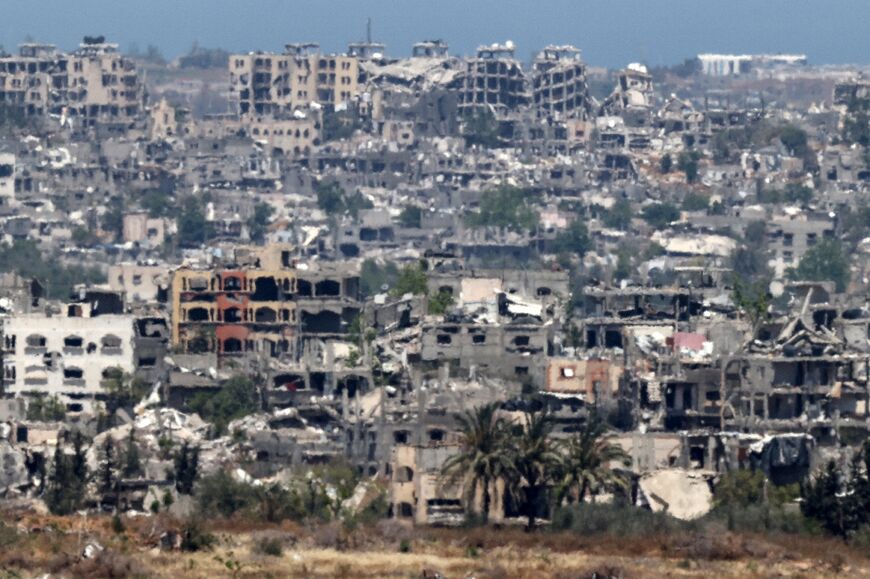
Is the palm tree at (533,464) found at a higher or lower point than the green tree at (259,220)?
lower

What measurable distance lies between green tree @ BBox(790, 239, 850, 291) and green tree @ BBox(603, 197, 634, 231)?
479 inches

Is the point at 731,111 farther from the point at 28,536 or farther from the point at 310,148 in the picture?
the point at 28,536

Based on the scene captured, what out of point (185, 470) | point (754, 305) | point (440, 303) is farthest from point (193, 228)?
point (185, 470)

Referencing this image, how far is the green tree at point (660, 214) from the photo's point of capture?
131m

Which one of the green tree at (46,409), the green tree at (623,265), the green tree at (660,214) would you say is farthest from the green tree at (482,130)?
the green tree at (46,409)

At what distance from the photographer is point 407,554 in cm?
5272

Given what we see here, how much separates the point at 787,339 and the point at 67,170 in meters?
67.8

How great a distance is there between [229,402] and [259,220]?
5111 cm

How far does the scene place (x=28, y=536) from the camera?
5312 cm

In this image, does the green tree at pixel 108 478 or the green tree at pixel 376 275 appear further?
the green tree at pixel 376 275

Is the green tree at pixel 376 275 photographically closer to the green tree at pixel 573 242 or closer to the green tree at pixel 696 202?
the green tree at pixel 573 242

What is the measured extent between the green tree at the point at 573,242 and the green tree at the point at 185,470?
58084 mm

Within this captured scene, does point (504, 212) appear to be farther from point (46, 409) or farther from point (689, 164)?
point (46, 409)

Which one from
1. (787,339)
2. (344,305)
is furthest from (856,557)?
(344,305)
